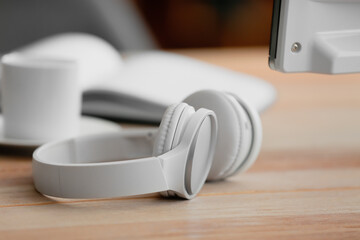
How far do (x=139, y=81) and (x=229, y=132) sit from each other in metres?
0.46

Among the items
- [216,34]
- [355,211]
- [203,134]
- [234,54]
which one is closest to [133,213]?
[203,134]

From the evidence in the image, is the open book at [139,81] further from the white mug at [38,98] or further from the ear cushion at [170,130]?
the ear cushion at [170,130]

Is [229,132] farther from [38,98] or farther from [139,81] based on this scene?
[139,81]

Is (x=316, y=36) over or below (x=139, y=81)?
over

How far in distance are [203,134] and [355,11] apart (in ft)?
0.71

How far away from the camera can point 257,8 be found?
345 cm

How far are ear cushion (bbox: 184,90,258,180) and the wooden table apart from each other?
0.03 metres

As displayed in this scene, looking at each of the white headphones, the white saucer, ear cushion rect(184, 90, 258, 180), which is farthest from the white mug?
ear cushion rect(184, 90, 258, 180)

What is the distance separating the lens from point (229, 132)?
0.67m

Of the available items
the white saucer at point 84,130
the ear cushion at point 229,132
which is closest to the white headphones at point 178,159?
the ear cushion at point 229,132

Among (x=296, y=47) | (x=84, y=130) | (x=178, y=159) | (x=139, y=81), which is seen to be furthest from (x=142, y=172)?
(x=139, y=81)

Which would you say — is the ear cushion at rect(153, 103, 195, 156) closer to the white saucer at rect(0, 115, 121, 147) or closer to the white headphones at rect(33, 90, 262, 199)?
the white headphones at rect(33, 90, 262, 199)

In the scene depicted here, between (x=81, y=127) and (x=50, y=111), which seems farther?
(x=81, y=127)

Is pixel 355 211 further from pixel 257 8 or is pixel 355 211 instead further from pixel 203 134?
pixel 257 8
